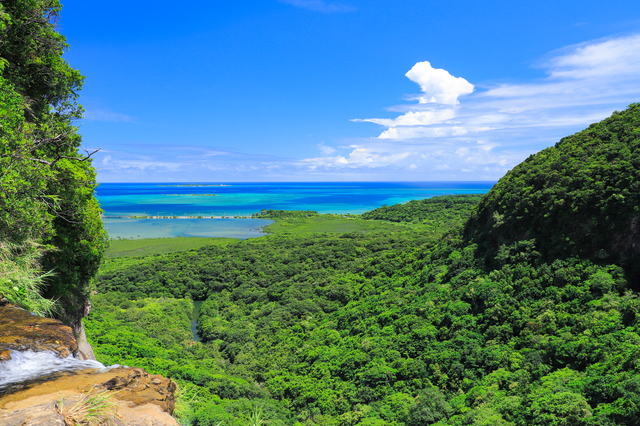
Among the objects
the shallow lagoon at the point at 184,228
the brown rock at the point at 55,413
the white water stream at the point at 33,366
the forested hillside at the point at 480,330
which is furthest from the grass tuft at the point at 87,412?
the shallow lagoon at the point at 184,228

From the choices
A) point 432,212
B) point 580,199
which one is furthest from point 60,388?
point 432,212

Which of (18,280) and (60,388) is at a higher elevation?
(18,280)

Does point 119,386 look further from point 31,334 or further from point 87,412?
point 31,334

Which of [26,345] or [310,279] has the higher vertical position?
[26,345]

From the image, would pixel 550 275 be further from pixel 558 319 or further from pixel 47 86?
pixel 47 86

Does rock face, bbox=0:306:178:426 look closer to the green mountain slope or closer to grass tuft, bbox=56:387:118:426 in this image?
grass tuft, bbox=56:387:118:426

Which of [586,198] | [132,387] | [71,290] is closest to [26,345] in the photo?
[132,387]
